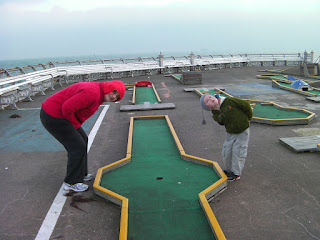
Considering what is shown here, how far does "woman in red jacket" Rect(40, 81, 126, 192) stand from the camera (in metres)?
3.66

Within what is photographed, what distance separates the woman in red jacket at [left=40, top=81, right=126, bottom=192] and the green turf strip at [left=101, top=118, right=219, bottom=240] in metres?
0.66

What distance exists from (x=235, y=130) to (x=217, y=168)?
80 cm

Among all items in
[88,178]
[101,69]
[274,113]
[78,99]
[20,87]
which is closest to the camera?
[78,99]

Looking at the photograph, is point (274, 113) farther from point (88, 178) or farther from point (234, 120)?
point (88, 178)

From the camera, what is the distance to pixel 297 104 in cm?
1041

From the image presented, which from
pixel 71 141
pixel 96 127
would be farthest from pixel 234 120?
pixel 96 127

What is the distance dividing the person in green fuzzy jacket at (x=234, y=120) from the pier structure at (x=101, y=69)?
9.00 meters

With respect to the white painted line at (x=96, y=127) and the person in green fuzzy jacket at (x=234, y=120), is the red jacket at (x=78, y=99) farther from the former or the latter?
the white painted line at (x=96, y=127)

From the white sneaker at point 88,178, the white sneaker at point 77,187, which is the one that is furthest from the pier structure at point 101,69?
the white sneaker at point 77,187

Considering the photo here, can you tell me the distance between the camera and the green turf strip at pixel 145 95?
11.4 m

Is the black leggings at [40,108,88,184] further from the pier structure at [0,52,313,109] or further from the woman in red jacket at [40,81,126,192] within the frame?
the pier structure at [0,52,313,109]

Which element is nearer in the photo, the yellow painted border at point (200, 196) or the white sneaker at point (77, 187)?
the yellow painted border at point (200, 196)

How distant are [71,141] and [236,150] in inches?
101

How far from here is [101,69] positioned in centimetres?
2114
